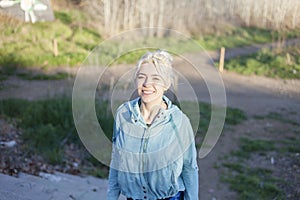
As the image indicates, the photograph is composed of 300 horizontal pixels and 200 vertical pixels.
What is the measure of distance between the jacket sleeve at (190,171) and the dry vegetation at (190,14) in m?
13.1

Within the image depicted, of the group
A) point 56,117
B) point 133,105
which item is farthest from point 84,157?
point 133,105

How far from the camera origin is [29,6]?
14.2 metres

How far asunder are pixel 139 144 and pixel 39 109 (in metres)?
5.20

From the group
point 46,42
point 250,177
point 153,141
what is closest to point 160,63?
point 153,141

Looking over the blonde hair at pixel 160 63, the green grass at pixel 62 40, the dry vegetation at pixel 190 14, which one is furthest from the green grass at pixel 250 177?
the dry vegetation at pixel 190 14

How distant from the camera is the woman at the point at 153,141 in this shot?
1.81 meters

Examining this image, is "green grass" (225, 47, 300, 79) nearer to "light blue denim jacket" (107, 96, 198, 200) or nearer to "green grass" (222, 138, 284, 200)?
"green grass" (222, 138, 284, 200)

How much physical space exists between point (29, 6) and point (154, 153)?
537 inches

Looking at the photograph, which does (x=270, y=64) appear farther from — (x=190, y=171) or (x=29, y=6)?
(x=190, y=171)

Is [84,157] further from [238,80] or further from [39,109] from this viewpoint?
[238,80]

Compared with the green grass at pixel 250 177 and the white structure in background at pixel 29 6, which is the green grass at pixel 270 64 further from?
the white structure in background at pixel 29 6

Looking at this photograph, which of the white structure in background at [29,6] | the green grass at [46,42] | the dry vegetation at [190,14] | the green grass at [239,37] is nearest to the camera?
the green grass at [46,42]

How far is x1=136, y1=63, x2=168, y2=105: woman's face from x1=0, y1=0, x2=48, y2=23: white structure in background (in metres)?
12.4

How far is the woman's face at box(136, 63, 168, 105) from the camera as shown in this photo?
5.87 ft
